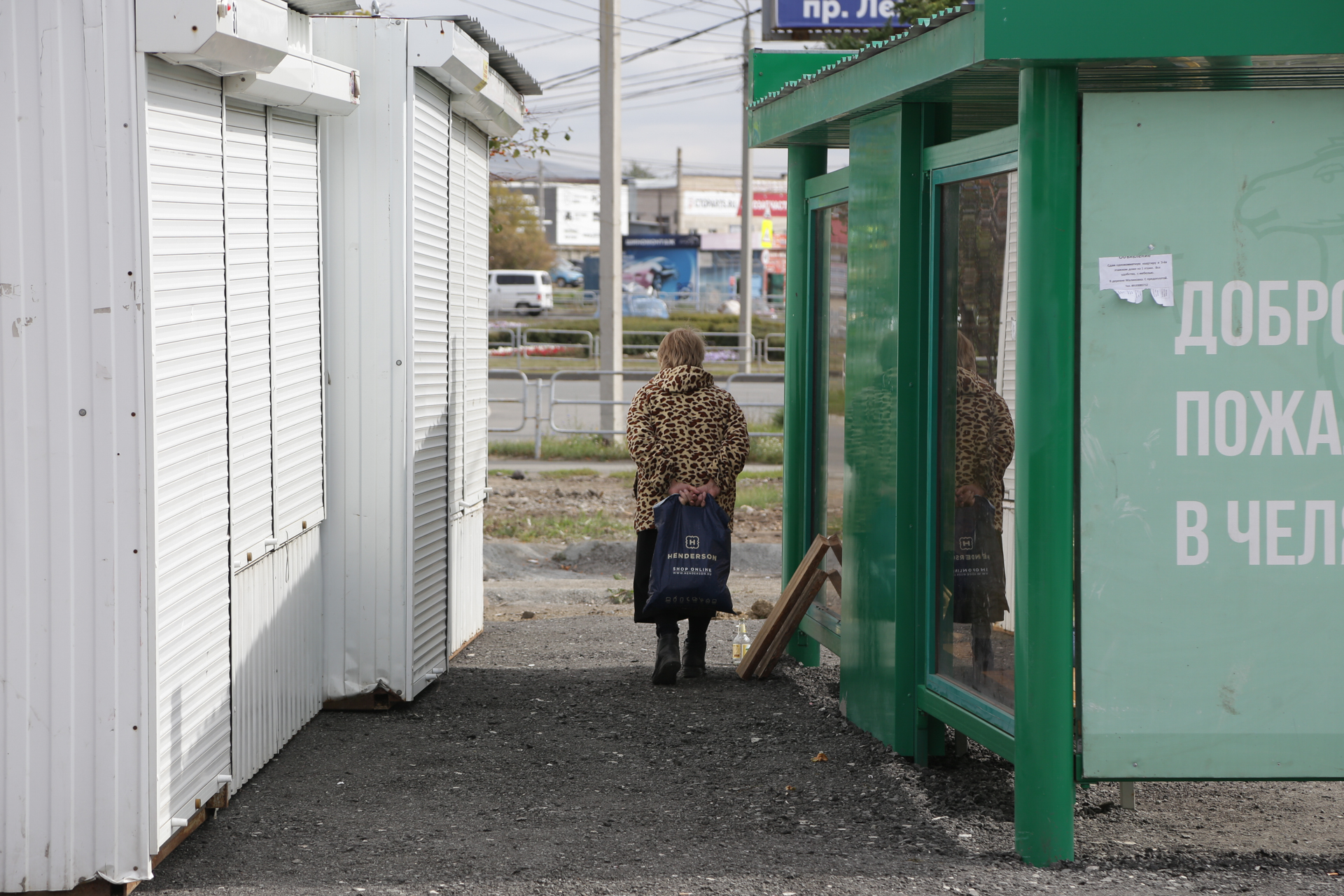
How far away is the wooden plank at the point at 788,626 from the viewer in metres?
6.85

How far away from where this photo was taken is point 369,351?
5.99 m

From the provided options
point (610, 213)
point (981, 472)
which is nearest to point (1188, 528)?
point (981, 472)

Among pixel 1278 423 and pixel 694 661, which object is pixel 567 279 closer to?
pixel 694 661

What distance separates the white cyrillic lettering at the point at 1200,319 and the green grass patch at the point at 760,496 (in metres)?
8.55

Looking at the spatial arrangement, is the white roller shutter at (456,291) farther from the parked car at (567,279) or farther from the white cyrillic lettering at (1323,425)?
the parked car at (567,279)

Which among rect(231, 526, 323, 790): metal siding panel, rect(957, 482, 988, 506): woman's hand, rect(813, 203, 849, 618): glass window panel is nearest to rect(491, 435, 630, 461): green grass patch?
rect(813, 203, 849, 618): glass window panel

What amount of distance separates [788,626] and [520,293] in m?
43.9

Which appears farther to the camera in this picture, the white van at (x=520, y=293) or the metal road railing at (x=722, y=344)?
the white van at (x=520, y=293)

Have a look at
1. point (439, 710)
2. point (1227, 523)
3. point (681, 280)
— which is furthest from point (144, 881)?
point (681, 280)

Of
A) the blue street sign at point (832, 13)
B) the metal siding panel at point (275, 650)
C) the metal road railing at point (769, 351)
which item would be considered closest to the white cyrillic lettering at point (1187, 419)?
the metal siding panel at point (275, 650)

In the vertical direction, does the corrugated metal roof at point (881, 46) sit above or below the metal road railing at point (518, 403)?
above

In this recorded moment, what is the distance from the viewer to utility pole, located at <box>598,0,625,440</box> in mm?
16891

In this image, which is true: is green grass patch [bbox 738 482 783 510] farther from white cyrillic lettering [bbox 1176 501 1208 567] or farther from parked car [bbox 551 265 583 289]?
parked car [bbox 551 265 583 289]

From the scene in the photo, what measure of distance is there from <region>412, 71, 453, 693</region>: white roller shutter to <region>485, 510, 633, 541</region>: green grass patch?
16.0ft
